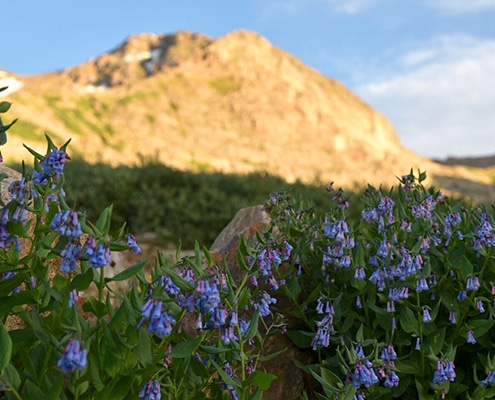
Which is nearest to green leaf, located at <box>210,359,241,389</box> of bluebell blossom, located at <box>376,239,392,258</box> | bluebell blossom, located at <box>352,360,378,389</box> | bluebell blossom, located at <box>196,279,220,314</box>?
bluebell blossom, located at <box>196,279,220,314</box>

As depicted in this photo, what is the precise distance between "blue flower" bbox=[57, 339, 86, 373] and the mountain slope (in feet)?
88.4

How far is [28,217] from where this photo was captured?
12.9 ft

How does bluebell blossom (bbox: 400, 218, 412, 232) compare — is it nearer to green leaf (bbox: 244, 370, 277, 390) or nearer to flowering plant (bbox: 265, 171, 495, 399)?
flowering plant (bbox: 265, 171, 495, 399)

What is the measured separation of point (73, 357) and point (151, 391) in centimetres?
58

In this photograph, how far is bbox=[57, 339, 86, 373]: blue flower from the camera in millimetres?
2180

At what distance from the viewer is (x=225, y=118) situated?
50594 millimetres

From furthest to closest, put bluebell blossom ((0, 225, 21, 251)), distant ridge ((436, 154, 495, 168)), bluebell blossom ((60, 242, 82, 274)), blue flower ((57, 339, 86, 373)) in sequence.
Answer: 1. distant ridge ((436, 154, 495, 168))
2. bluebell blossom ((0, 225, 21, 251))
3. bluebell blossom ((60, 242, 82, 274))
4. blue flower ((57, 339, 86, 373))

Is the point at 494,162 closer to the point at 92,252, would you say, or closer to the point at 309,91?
the point at 309,91

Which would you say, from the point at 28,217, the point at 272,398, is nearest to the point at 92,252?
the point at 28,217

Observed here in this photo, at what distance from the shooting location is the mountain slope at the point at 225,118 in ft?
126

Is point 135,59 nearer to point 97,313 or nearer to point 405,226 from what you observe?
point 405,226

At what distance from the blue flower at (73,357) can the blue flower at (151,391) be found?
529 mm

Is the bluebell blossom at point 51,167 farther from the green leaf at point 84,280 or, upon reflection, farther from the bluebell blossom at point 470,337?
the bluebell blossom at point 470,337

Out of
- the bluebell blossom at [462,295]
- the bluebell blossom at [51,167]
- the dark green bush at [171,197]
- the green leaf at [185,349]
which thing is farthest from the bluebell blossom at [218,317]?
the dark green bush at [171,197]
